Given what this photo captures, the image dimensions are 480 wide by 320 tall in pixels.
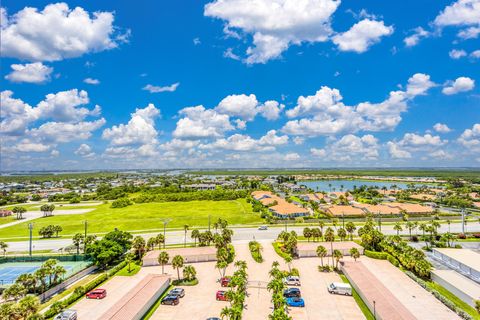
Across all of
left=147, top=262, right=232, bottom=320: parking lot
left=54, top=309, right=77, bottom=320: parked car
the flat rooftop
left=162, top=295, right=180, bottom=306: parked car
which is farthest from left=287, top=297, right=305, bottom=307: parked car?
the flat rooftop

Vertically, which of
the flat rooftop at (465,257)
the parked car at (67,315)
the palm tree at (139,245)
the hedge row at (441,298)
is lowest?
the hedge row at (441,298)

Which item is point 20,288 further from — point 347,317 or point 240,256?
point 347,317

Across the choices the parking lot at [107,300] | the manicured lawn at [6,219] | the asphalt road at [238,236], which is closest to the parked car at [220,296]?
the parking lot at [107,300]

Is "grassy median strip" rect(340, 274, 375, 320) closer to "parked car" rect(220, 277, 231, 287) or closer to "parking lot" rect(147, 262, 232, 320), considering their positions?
"parking lot" rect(147, 262, 232, 320)

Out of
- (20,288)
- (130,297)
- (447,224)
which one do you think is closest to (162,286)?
(130,297)

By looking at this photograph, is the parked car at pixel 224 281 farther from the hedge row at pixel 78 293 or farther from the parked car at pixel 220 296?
the hedge row at pixel 78 293

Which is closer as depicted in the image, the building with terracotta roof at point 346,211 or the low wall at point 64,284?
the low wall at point 64,284
